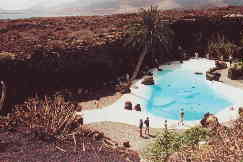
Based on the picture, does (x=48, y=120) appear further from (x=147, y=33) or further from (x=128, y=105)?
(x=147, y=33)

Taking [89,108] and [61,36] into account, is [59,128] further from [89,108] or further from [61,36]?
[61,36]

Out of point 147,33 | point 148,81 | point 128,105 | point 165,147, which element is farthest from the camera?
point 147,33

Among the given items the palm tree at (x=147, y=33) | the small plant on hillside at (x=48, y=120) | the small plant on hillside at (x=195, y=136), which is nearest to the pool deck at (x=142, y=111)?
the palm tree at (x=147, y=33)

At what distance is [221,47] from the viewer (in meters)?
44.7

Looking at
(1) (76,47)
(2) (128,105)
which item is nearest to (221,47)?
(2) (128,105)

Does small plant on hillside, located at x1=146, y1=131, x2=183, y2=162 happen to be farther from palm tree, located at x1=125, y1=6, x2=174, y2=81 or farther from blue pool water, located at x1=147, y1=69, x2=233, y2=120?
palm tree, located at x1=125, y1=6, x2=174, y2=81

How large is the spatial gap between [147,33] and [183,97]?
883 centimetres

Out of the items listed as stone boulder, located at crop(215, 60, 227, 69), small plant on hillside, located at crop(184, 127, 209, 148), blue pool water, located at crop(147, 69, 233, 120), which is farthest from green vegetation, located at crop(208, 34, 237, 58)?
small plant on hillside, located at crop(184, 127, 209, 148)

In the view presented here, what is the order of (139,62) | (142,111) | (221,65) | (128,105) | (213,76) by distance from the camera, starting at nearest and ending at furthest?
1. (142,111)
2. (128,105)
3. (213,76)
4. (139,62)
5. (221,65)

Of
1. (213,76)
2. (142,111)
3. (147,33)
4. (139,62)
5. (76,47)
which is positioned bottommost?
(142,111)

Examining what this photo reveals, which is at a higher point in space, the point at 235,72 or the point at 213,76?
the point at 235,72

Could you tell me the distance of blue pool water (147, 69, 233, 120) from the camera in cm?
3244

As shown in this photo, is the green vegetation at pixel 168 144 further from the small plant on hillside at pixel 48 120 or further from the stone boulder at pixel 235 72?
the stone boulder at pixel 235 72

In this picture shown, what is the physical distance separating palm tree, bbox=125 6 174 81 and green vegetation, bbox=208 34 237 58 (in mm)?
6268
